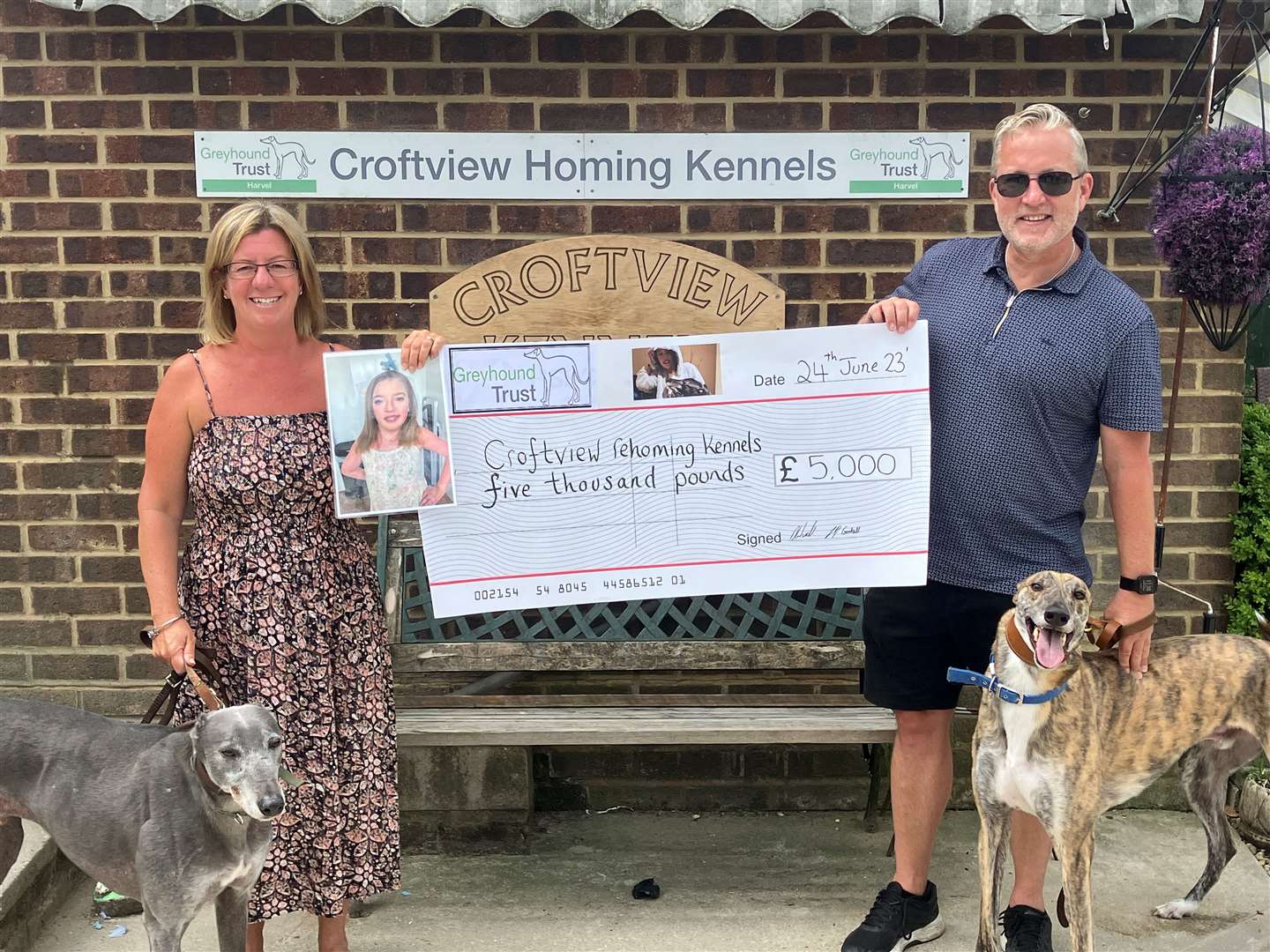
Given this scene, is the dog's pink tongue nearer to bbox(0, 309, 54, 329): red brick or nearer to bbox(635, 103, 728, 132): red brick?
bbox(635, 103, 728, 132): red brick

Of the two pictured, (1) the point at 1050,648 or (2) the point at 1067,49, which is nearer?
(1) the point at 1050,648

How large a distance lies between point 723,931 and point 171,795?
1.84m

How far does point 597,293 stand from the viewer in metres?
4.42

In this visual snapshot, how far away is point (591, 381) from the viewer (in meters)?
3.52

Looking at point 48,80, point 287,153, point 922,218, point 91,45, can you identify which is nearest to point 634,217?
point 922,218

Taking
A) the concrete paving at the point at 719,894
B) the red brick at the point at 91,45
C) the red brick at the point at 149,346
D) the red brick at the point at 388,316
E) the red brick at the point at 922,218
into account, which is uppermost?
the red brick at the point at 91,45

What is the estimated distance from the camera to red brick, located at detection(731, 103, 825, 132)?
4.31 metres

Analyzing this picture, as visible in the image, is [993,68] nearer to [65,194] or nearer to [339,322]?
[339,322]

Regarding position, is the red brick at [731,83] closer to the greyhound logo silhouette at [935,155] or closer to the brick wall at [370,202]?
the brick wall at [370,202]

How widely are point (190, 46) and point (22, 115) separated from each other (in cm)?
65

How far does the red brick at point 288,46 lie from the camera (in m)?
4.23

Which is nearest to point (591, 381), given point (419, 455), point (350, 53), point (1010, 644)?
point (419, 455)

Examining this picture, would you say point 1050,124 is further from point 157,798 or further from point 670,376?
point 157,798

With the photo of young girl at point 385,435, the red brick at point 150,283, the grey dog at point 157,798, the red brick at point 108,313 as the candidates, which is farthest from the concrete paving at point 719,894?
the red brick at point 150,283
